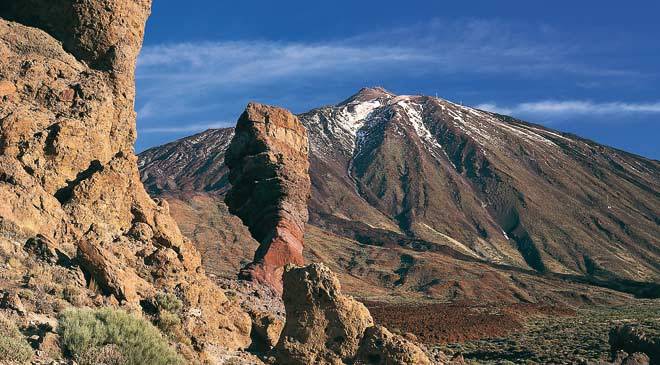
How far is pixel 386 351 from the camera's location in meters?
14.4

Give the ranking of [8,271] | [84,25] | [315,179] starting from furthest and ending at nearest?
[315,179]
[84,25]
[8,271]

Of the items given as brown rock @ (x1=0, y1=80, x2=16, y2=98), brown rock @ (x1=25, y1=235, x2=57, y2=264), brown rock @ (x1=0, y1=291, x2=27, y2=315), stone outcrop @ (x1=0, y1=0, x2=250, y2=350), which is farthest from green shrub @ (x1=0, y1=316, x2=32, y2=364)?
brown rock @ (x1=0, y1=80, x2=16, y2=98)

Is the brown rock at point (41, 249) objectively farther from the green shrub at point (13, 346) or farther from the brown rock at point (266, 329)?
the brown rock at point (266, 329)

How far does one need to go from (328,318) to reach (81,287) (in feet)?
15.9

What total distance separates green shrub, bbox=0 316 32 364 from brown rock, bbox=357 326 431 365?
22.2ft

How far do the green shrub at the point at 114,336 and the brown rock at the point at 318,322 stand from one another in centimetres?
329

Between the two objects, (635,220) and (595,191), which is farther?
(595,191)

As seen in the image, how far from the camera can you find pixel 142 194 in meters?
20.1

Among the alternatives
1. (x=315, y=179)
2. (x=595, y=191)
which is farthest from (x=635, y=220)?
(x=315, y=179)

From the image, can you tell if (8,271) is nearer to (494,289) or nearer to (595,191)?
(494,289)

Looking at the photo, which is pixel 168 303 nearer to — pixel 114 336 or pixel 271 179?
pixel 114 336

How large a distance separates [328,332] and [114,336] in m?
5.04

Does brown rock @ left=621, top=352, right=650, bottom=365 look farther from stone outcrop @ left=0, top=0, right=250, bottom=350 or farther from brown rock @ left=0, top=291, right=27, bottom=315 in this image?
brown rock @ left=0, top=291, right=27, bottom=315

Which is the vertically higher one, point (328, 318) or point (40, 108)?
point (40, 108)
